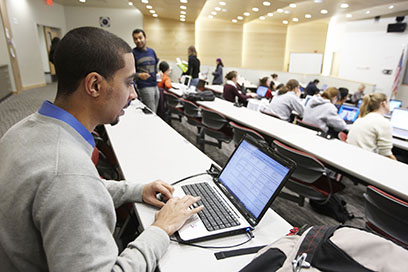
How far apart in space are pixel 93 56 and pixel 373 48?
Result: 37.0 feet

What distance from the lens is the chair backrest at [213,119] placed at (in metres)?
3.11

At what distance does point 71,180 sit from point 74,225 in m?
0.11

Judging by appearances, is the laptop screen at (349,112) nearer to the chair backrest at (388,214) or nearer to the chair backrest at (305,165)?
the chair backrest at (305,165)

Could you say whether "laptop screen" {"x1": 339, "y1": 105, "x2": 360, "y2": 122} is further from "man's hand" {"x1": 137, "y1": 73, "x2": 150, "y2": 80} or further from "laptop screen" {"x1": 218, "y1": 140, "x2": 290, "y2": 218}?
"laptop screen" {"x1": 218, "y1": 140, "x2": 290, "y2": 218}

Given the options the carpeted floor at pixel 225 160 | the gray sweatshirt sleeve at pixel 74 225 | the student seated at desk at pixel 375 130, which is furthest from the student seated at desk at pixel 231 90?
the gray sweatshirt sleeve at pixel 74 225

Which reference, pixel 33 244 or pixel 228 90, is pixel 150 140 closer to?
pixel 33 244

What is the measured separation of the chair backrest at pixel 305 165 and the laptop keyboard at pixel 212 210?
38.2 inches

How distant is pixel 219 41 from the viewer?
464 inches

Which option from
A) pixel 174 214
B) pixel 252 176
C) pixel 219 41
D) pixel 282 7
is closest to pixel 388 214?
pixel 252 176

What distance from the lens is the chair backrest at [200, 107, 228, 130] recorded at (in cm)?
311

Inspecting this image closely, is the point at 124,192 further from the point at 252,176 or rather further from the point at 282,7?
the point at 282,7

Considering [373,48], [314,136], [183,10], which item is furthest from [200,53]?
[314,136]

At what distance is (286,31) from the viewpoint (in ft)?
38.7

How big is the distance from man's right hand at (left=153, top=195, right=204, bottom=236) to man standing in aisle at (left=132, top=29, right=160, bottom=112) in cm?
310
